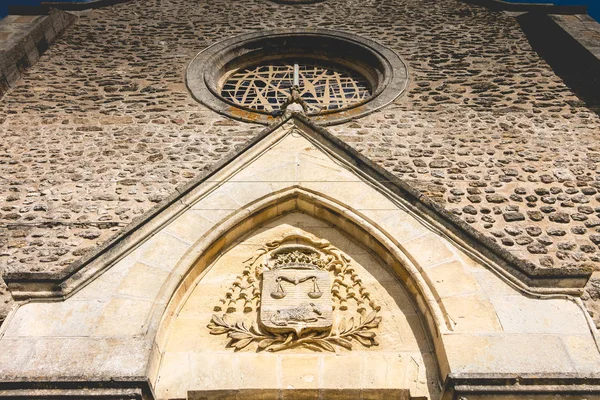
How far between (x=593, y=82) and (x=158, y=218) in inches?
256

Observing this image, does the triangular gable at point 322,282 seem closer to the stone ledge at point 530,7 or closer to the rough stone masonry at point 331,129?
the rough stone masonry at point 331,129

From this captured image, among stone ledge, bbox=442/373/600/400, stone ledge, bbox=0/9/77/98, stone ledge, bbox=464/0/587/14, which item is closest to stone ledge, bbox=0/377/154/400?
stone ledge, bbox=442/373/600/400

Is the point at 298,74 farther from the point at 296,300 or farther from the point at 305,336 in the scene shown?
the point at 305,336

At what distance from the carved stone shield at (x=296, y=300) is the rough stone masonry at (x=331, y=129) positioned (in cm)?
193

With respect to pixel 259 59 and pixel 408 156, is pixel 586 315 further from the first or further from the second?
pixel 259 59

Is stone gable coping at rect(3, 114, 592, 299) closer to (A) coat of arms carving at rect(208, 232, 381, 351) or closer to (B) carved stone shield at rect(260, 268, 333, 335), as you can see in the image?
(A) coat of arms carving at rect(208, 232, 381, 351)

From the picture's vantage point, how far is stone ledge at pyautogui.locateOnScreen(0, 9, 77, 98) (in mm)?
8641

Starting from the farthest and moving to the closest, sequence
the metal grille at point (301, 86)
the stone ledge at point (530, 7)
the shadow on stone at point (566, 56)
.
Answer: the stone ledge at point (530, 7)
the metal grille at point (301, 86)
the shadow on stone at point (566, 56)

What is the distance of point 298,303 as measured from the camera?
503 cm

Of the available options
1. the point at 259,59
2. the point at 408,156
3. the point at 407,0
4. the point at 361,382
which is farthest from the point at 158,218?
the point at 407,0

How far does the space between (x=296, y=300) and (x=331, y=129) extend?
3.26 meters

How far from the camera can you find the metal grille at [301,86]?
8891mm

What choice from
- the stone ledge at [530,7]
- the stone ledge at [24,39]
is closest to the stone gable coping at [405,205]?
the stone ledge at [24,39]

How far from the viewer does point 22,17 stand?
10.1 m
